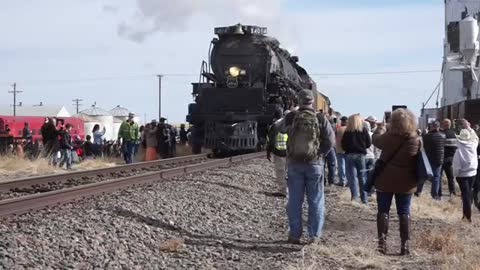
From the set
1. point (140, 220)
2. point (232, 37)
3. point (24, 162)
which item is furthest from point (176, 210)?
point (232, 37)

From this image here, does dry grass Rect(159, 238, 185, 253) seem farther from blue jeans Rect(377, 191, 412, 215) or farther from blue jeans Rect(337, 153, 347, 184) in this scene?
blue jeans Rect(337, 153, 347, 184)

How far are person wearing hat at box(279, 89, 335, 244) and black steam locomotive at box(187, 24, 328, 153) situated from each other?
14.4m

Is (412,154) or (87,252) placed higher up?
(412,154)

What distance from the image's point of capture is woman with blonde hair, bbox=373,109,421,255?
8.18m

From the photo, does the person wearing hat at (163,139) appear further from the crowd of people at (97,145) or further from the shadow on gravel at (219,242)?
the shadow on gravel at (219,242)

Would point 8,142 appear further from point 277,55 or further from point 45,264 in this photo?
point 45,264

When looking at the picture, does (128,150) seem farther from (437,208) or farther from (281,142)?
(437,208)

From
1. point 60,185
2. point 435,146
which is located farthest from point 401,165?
point 60,185

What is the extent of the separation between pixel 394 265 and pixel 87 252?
130 inches

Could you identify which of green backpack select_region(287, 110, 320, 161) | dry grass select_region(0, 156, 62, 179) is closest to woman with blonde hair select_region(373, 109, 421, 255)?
green backpack select_region(287, 110, 320, 161)

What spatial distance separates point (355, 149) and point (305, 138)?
548 cm

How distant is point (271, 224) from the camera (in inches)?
392

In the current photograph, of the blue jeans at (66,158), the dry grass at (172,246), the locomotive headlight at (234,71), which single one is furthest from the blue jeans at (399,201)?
the locomotive headlight at (234,71)

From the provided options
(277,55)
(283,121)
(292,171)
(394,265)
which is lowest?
(394,265)
